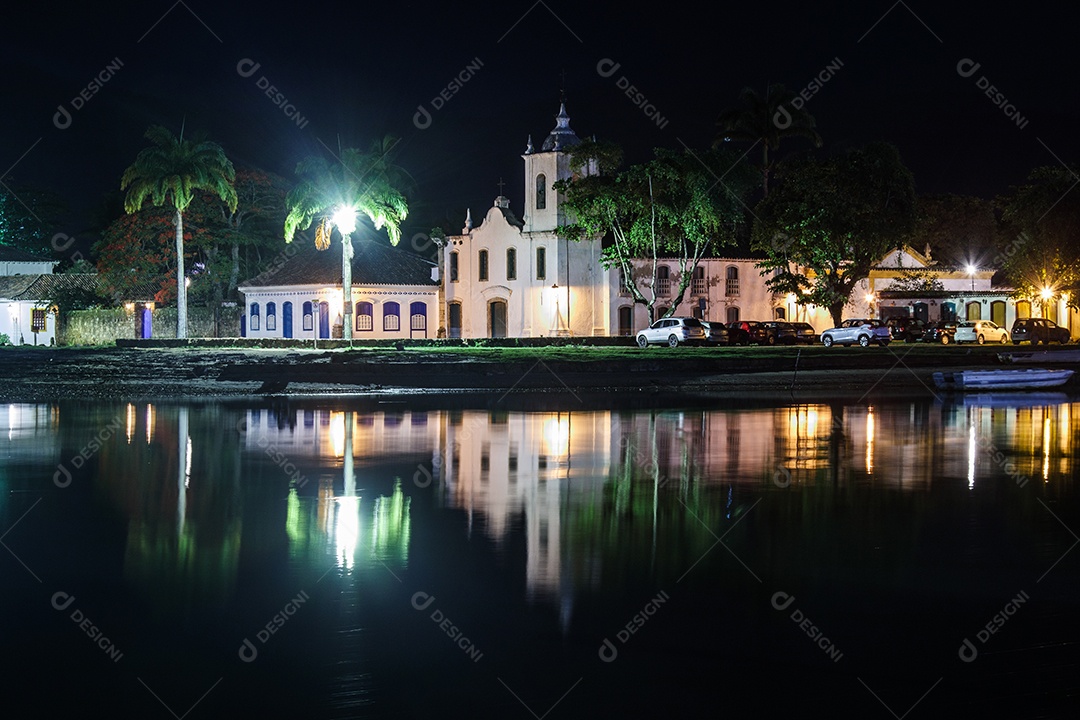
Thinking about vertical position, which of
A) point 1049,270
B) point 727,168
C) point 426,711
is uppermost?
point 727,168

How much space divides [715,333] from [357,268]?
20415 mm

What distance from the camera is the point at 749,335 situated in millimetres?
63750

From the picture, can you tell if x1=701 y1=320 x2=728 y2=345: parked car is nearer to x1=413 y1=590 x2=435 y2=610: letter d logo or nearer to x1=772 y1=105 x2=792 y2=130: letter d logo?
x1=772 y1=105 x2=792 y2=130: letter d logo

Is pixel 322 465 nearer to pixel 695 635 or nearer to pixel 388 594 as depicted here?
pixel 388 594

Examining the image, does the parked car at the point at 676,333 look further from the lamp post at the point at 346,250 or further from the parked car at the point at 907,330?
the lamp post at the point at 346,250

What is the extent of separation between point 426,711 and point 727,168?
178ft

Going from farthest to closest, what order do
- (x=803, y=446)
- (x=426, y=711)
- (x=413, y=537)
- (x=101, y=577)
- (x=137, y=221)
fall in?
1. (x=137, y=221)
2. (x=803, y=446)
3. (x=413, y=537)
4. (x=101, y=577)
5. (x=426, y=711)

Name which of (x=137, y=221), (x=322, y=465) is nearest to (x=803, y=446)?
(x=322, y=465)

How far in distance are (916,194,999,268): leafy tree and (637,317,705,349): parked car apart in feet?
129

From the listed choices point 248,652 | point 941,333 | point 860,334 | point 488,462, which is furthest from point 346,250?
point 248,652

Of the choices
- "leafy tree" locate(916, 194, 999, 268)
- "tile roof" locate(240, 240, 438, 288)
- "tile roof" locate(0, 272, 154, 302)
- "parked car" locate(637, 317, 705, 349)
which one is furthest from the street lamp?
"leafy tree" locate(916, 194, 999, 268)

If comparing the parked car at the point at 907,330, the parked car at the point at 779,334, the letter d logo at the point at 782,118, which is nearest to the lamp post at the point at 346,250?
the parked car at the point at 779,334

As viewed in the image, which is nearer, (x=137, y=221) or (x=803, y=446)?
(x=803, y=446)

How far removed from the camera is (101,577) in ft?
34.5
